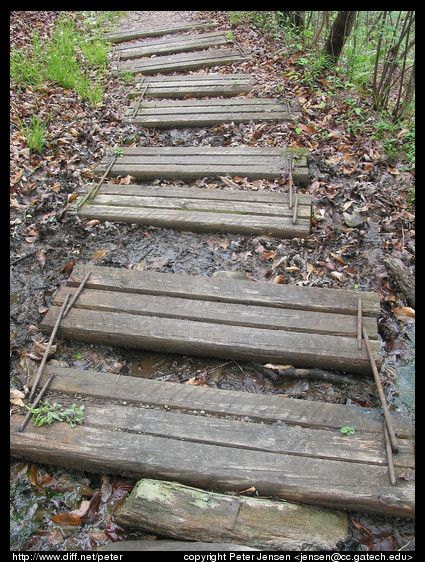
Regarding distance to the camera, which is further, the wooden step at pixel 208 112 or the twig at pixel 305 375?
the wooden step at pixel 208 112

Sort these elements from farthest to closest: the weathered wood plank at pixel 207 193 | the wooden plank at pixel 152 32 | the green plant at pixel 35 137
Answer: the wooden plank at pixel 152 32 → the green plant at pixel 35 137 → the weathered wood plank at pixel 207 193

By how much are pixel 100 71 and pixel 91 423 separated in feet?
21.8

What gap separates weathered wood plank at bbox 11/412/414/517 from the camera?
6.64 ft

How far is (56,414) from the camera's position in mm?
2422

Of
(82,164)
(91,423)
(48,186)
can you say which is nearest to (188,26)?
(82,164)

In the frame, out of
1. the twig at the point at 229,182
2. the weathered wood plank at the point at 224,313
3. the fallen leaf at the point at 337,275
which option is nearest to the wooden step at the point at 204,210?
the twig at the point at 229,182


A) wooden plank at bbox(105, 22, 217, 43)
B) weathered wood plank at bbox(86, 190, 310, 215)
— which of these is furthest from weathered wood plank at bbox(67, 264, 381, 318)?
wooden plank at bbox(105, 22, 217, 43)

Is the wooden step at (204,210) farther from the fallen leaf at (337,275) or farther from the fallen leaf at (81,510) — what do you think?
the fallen leaf at (81,510)

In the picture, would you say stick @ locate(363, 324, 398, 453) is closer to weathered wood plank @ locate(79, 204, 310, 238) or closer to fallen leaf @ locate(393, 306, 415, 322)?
fallen leaf @ locate(393, 306, 415, 322)

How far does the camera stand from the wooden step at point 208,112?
5.43m

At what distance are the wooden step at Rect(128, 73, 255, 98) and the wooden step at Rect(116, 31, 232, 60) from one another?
56.9 inches

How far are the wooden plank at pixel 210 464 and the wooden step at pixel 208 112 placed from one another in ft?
14.2

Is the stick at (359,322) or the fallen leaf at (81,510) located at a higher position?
the stick at (359,322)
